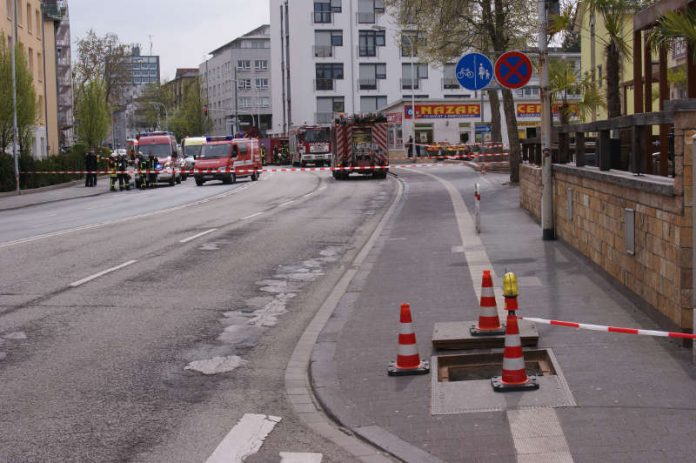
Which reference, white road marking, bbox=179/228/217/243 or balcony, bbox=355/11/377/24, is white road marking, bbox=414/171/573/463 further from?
balcony, bbox=355/11/377/24

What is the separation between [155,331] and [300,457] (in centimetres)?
451

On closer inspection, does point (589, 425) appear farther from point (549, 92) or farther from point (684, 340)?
point (549, 92)

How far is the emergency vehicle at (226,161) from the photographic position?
48.6m

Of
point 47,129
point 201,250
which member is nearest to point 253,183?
point 47,129

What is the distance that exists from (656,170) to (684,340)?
121 inches

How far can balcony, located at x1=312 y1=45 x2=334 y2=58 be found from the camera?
98312 mm

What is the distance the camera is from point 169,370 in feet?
28.0

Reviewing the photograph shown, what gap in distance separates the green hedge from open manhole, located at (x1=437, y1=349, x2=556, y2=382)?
36.9 meters

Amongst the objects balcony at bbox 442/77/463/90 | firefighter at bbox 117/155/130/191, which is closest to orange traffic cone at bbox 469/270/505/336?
firefighter at bbox 117/155/130/191

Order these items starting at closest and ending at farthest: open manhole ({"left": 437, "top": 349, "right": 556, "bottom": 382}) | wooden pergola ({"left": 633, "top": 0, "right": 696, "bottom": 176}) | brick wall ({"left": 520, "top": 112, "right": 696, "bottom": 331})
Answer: open manhole ({"left": 437, "top": 349, "right": 556, "bottom": 382}), brick wall ({"left": 520, "top": 112, "right": 696, "bottom": 331}), wooden pergola ({"left": 633, "top": 0, "right": 696, "bottom": 176})

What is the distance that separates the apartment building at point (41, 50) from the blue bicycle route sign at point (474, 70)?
112 ft

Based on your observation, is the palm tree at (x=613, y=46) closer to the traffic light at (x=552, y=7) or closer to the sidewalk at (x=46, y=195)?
the traffic light at (x=552, y=7)

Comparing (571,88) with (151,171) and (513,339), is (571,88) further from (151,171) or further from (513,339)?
(151,171)

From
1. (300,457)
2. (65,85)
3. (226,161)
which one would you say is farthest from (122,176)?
(65,85)
